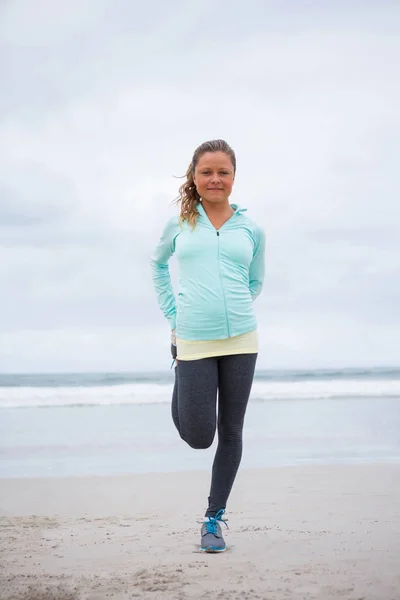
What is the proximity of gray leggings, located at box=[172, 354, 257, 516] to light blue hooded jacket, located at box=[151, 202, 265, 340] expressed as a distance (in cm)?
16

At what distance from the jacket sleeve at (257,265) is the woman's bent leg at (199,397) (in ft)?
1.90

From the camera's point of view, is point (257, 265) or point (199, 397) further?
point (257, 265)

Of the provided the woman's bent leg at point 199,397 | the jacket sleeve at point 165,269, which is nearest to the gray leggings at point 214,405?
the woman's bent leg at point 199,397

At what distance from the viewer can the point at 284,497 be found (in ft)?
16.8

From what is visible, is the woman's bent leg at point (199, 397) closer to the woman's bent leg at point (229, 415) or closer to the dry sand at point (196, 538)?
the woman's bent leg at point (229, 415)

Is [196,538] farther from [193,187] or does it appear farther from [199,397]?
[193,187]

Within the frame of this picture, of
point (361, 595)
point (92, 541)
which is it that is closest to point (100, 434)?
point (92, 541)

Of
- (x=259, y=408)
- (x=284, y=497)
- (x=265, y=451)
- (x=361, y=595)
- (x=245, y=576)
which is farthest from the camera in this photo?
(x=259, y=408)

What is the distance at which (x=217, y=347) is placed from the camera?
10.9ft

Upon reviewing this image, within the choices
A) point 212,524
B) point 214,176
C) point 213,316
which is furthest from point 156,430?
point 214,176

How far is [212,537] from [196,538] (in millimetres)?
367

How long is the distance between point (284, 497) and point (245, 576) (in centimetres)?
222

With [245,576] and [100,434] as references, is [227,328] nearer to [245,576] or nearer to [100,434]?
[245,576]

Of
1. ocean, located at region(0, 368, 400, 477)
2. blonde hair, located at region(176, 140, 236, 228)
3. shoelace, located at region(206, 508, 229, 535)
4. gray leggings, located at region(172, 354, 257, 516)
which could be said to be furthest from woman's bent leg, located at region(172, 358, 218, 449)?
ocean, located at region(0, 368, 400, 477)
